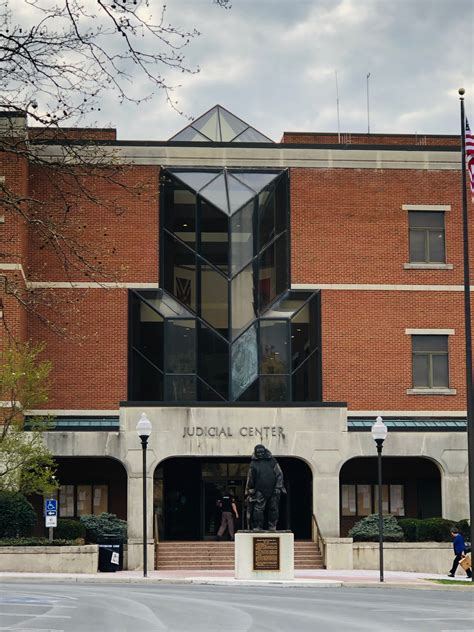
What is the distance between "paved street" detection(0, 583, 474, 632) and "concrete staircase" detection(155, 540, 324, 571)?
352 inches

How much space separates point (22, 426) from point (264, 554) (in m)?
10.4

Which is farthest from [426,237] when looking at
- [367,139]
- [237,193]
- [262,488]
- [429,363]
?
[262,488]

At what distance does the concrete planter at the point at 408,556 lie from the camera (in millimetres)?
38469

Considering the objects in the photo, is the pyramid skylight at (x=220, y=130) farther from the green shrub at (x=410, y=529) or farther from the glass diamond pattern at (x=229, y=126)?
the green shrub at (x=410, y=529)

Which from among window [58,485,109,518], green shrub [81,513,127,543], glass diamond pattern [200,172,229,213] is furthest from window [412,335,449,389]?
window [58,485,109,518]

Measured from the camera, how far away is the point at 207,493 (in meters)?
44.4

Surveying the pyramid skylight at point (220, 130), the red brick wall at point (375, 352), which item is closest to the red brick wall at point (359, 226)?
the red brick wall at point (375, 352)

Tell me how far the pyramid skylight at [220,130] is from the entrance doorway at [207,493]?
1145 cm

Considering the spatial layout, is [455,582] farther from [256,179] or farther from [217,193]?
[256,179]

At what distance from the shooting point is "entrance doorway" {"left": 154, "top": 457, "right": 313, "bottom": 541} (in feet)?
144

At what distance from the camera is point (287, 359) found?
A: 42594mm

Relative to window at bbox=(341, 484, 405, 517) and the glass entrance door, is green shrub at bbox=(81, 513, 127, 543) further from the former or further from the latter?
window at bbox=(341, 484, 405, 517)

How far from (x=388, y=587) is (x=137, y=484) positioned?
1080 cm

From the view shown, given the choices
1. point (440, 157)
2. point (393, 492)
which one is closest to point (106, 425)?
point (393, 492)
